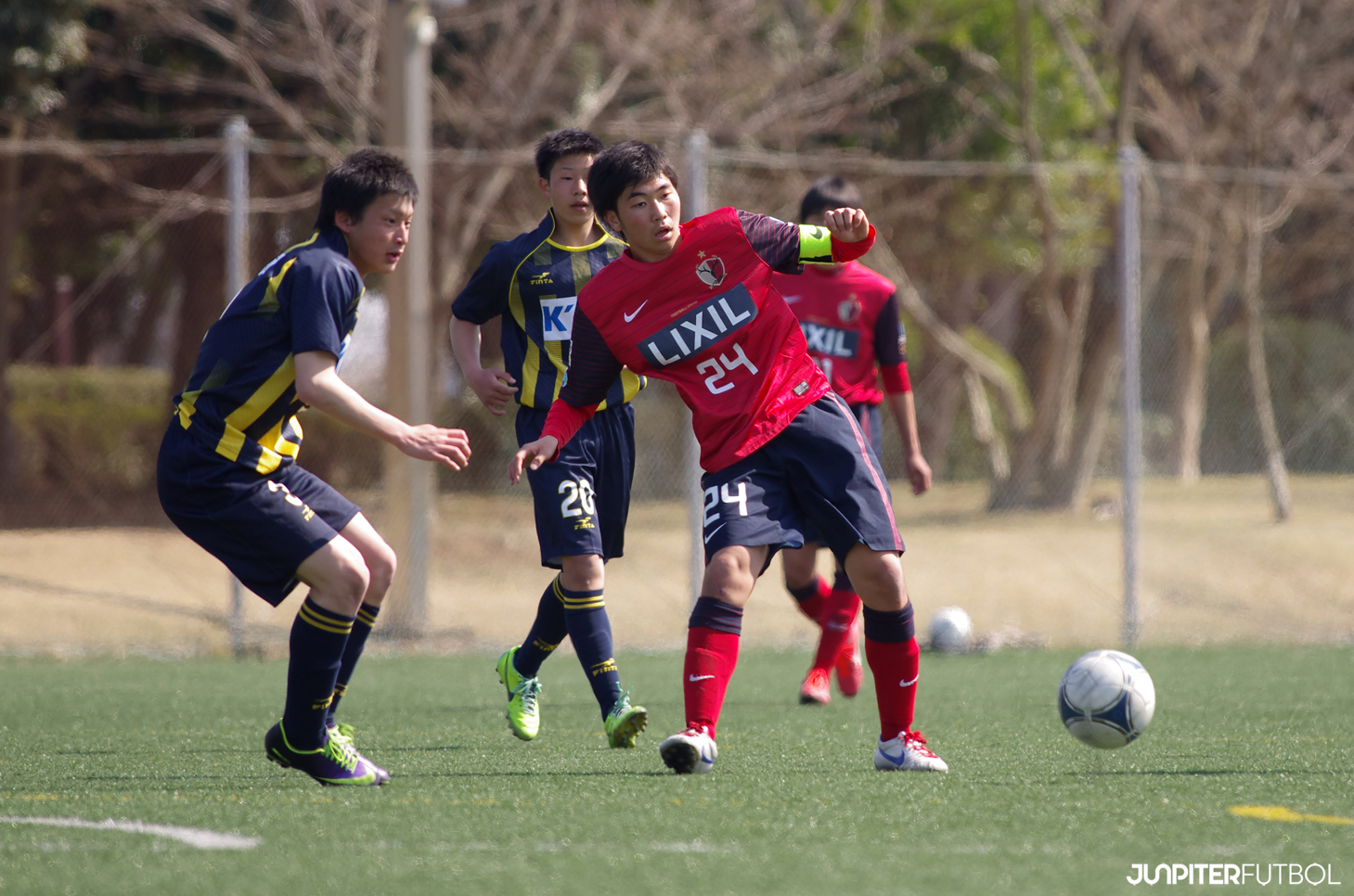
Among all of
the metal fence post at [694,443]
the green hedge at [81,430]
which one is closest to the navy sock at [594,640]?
the metal fence post at [694,443]

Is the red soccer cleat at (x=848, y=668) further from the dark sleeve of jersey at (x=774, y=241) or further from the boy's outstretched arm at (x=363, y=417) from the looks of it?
the boy's outstretched arm at (x=363, y=417)

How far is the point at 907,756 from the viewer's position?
422cm

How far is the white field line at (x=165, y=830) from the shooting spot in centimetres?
322

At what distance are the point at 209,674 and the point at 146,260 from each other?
20.7ft

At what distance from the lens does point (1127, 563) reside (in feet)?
29.0

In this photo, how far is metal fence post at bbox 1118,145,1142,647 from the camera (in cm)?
879

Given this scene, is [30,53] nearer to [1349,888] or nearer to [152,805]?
[152,805]

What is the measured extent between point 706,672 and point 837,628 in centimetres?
239

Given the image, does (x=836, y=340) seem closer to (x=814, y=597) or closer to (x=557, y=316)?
(x=814, y=597)

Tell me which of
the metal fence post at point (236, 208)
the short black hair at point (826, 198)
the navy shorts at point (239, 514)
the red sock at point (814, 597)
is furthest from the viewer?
the metal fence post at point (236, 208)

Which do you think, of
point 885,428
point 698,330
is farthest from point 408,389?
point 885,428

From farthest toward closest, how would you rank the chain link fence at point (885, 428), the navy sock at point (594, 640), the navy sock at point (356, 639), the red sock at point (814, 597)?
the chain link fence at point (885, 428) → the red sock at point (814, 597) → the navy sock at point (594, 640) → the navy sock at point (356, 639)

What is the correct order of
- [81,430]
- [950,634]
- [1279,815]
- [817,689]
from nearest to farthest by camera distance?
1. [1279,815]
2. [817,689]
3. [950,634]
4. [81,430]

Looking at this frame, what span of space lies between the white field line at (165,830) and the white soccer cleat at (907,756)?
1.88m
